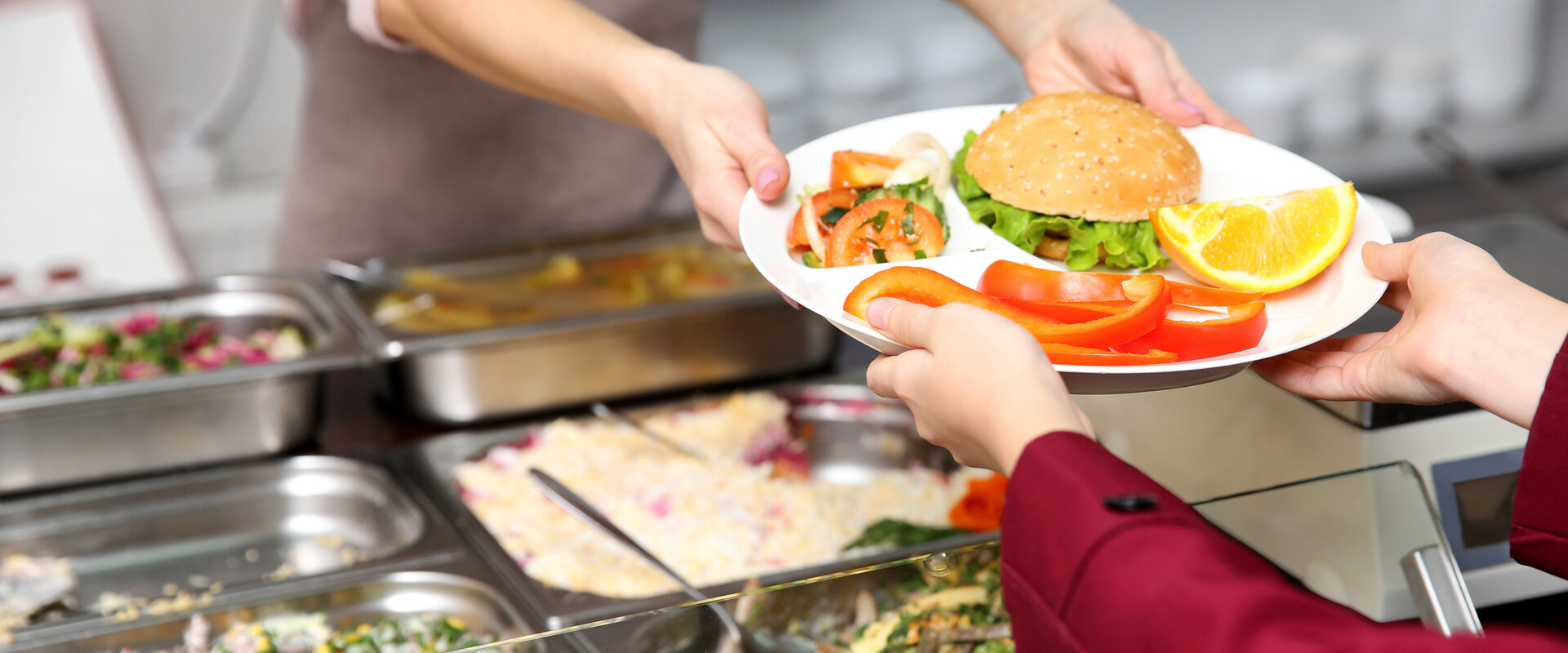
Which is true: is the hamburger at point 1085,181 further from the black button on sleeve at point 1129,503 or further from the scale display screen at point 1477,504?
the black button on sleeve at point 1129,503

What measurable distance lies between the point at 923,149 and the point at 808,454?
2.14ft

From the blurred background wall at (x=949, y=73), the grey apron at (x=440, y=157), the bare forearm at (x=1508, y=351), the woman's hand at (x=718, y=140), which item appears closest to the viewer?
the bare forearm at (x=1508, y=351)

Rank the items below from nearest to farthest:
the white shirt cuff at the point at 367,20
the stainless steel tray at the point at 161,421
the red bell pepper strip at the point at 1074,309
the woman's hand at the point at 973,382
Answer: the woman's hand at the point at 973,382
the red bell pepper strip at the point at 1074,309
the stainless steel tray at the point at 161,421
the white shirt cuff at the point at 367,20

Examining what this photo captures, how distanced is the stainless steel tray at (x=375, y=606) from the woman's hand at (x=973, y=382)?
2.14 ft

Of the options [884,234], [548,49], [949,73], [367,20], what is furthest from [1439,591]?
[949,73]

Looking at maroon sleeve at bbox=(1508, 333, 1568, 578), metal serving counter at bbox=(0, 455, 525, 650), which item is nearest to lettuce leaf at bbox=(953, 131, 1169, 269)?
maroon sleeve at bbox=(1508, 333, 1568, 578)

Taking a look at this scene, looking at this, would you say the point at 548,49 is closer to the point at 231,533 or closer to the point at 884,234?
the point at 884,234

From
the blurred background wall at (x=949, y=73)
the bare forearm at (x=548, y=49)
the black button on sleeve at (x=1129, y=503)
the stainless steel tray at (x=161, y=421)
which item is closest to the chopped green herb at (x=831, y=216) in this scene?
the bare forearm at (x=548, y=49)

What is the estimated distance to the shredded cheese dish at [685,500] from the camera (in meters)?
1.63

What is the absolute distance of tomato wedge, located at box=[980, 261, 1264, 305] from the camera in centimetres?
118

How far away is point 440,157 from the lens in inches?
100

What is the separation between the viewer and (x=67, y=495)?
66.4 inches

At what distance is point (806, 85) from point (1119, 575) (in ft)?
9.78

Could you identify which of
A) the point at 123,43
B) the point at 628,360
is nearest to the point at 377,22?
the point at 628,360
